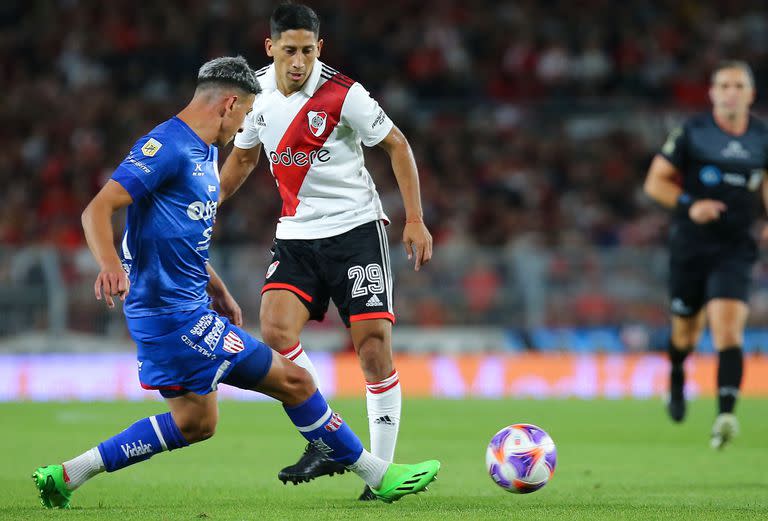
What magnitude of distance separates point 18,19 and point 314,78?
16.7m

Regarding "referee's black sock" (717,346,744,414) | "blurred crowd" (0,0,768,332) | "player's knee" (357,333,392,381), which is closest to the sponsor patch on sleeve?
"player's knee" (357,333,392,381)

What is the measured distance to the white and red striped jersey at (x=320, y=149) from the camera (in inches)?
260

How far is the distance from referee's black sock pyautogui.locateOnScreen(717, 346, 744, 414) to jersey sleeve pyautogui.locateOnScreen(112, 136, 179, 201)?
15.5 feet

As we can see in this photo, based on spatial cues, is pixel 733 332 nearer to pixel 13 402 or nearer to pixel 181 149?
pixel 181 149

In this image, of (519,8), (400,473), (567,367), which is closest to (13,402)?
(567,367)

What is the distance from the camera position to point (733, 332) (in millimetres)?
→ 9008

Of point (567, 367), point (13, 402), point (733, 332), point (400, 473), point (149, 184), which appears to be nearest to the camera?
point (149, 184)

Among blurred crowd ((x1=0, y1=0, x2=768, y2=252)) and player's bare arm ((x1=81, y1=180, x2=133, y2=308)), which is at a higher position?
blurred crowd ((x1=0, y1=0, x2=768, y2=252))

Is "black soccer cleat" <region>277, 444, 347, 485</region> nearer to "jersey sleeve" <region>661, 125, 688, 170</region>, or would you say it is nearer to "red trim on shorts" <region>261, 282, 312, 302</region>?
"red trim on shorts" <region>261, 282, 312, 302</region>

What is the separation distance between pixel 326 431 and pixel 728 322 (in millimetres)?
4212

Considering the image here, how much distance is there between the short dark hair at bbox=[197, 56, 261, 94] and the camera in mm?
5801

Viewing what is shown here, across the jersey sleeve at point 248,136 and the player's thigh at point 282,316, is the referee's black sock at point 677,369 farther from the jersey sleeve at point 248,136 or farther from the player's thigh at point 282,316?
the jersey sleeve at point 248,136

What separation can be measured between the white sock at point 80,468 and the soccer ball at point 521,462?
6.35 ft

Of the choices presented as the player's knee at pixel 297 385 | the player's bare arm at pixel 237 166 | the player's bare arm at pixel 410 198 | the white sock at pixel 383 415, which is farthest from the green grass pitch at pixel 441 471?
the player's bare arm at pixel 237 166
